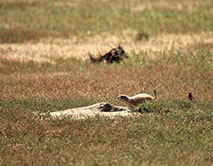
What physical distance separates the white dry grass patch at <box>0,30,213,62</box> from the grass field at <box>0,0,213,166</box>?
0.05 meters

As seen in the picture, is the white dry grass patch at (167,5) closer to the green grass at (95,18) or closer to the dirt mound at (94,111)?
the green grass at (95,18)

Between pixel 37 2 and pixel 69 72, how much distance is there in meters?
26.0

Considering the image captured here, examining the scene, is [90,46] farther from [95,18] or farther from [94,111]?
[94,111]

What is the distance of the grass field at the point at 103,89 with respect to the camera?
9.87 metres

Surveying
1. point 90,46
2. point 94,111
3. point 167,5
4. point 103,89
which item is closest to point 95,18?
point 167,5

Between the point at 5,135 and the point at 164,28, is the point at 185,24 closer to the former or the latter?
the point at 164,28

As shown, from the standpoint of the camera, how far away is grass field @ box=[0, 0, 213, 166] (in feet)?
32.4

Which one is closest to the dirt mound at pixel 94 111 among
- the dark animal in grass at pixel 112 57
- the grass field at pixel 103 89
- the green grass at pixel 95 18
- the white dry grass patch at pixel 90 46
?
the grass field at pixel 103 89

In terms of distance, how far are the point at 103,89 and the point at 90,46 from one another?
9926mm

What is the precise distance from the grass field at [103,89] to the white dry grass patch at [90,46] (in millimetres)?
47

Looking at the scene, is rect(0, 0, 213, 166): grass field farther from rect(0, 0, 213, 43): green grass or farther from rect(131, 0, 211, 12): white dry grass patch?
rect(131, 0, 211, 12): white dry grass patch

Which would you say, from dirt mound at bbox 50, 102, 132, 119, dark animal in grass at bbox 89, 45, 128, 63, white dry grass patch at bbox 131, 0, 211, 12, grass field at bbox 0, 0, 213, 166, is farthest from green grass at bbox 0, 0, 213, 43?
dirt mound at bbox 50, 102, 132, 119

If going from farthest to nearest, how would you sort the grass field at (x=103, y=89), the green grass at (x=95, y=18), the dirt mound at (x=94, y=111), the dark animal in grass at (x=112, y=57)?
the green grass at (x=95, y=18)
the dark animal in grass at (x=112, y=57)
the dirt mound at (x=94, y=111)
the grass field at (x=103, y=89)

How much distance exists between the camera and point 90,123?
11602mm
